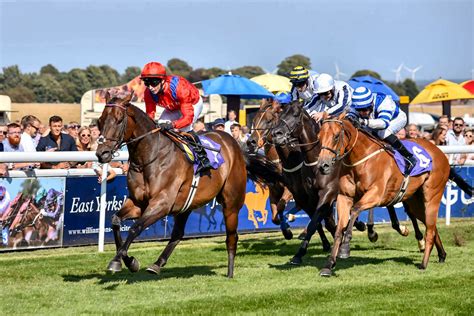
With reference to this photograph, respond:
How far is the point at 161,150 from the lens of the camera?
803 centimetres

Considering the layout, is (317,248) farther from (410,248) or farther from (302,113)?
(302,113)

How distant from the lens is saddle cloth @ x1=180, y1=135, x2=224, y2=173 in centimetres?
827

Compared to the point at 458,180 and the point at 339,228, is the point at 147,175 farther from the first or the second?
the point at 458,180

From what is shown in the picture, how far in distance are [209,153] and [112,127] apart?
1.26m

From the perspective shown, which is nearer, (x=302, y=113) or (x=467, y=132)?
(x=302, y=113)

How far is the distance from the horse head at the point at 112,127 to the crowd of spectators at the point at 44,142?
2.81 meters

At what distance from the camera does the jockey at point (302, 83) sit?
9930 mm

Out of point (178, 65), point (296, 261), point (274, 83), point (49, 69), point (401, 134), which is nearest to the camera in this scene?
point (296, 261)

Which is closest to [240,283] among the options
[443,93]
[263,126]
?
[263,126]

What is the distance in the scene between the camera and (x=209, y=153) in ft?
28.0

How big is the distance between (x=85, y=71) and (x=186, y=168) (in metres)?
67.1

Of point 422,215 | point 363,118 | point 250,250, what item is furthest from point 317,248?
point 363,118

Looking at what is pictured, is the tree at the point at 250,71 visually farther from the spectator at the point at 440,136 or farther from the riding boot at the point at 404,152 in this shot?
the riding boot at the point at 404,152

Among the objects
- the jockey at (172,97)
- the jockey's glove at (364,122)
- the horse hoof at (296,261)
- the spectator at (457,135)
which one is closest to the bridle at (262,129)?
the jockey's glove at (364,122)
